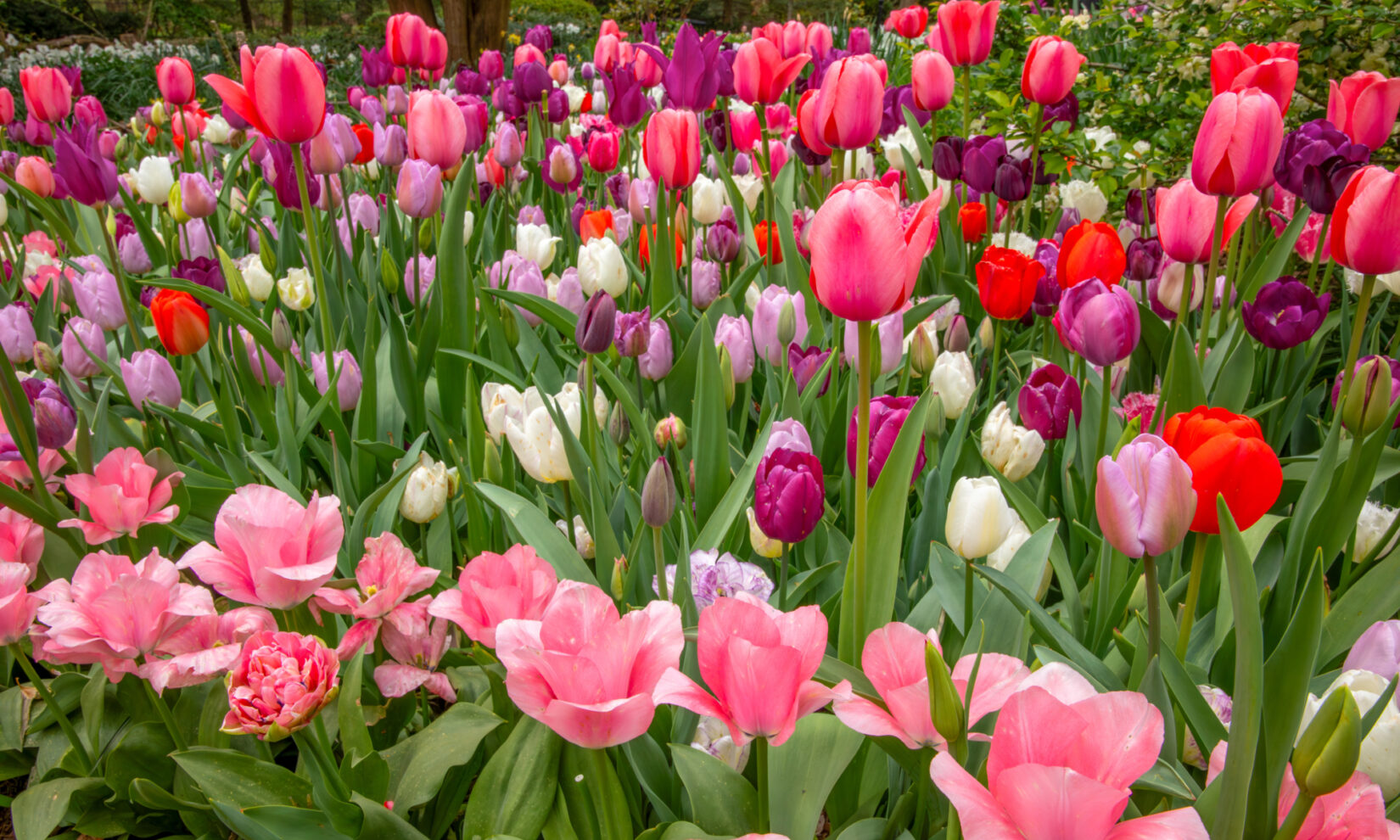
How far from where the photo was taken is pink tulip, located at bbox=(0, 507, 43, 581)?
46.1 inches

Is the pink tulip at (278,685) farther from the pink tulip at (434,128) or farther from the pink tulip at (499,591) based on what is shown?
the pink tulip at (434,128)

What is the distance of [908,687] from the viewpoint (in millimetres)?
708

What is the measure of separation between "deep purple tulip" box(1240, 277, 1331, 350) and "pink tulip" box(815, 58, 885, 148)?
2.64 feet

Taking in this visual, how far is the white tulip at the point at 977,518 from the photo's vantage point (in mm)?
1035

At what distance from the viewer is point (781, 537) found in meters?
1.07

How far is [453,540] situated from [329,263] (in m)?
1.28

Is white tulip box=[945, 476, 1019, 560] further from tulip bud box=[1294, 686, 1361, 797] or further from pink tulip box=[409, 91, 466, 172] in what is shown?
pink tulip box=[409, 91, 466, 172]

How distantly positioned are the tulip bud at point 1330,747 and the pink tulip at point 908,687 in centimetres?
19

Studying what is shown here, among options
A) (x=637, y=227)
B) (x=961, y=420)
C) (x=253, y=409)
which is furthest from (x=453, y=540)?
(x=637, y=227)

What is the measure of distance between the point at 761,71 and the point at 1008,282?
1.14m

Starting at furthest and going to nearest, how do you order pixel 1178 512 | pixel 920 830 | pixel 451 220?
1. pixel 451 220
2. pixel 920 830
3. pixel 1178 512

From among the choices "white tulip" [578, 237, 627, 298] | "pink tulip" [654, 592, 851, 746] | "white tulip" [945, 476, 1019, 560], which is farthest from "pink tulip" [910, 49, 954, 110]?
"pink tulip" [654, 592, 851, 746]

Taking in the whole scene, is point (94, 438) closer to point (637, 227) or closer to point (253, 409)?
point (253, 409)

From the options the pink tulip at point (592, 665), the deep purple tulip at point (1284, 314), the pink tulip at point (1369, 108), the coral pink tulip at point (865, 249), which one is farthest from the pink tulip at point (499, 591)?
the pink tulip at point (1369, 108)
